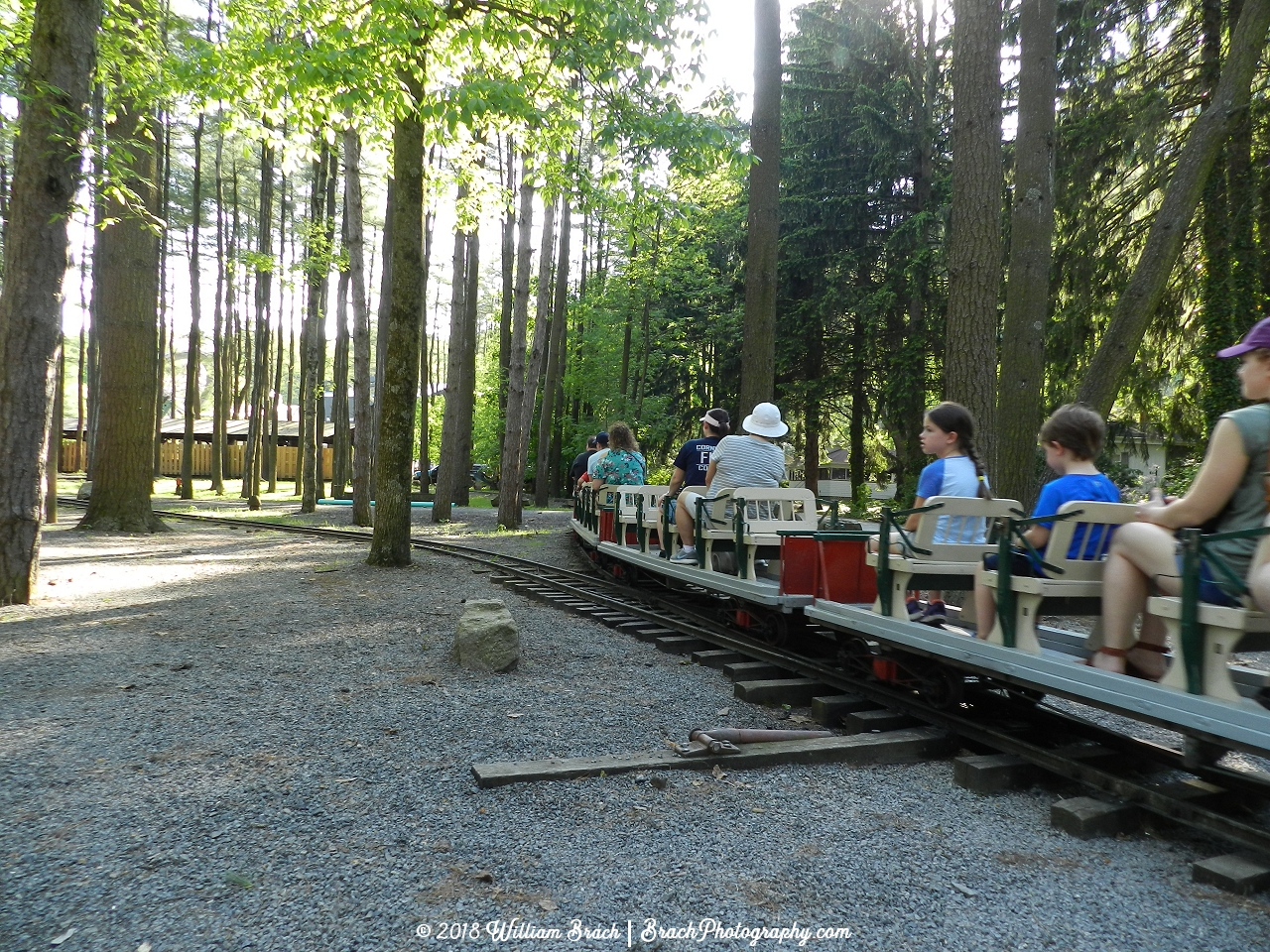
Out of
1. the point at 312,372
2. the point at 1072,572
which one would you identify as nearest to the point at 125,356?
the point at 312,372

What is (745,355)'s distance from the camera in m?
11.7

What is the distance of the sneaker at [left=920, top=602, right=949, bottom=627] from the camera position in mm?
5367

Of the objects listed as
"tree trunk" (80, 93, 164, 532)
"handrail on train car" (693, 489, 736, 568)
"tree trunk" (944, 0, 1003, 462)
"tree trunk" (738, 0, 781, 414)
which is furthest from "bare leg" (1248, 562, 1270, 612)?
"tree trunk" (80, 93, 164, 532)

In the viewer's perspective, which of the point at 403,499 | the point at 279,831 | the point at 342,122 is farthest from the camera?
the point at 342,122

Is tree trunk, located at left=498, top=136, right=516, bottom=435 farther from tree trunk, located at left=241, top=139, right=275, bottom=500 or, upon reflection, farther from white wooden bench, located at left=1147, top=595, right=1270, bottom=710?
white wooden bench, located at left=1147, top=595, right=1270, bottom=710

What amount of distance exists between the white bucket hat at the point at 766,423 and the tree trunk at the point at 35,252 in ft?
Answer: 21.7

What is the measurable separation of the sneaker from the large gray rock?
2948 millimetres

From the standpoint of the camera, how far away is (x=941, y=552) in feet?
16.9

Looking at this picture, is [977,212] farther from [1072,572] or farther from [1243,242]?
[1243,242]

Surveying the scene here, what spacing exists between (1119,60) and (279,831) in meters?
16.7

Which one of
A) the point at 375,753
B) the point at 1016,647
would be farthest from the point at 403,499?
the point at 1016,647

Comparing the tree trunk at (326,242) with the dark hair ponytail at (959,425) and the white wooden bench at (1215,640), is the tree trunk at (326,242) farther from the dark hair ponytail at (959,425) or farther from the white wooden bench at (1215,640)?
the white wooden bench at (1215,640)

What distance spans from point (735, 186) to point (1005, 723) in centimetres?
3051

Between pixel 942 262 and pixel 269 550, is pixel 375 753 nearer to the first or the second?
pixel 269 550
